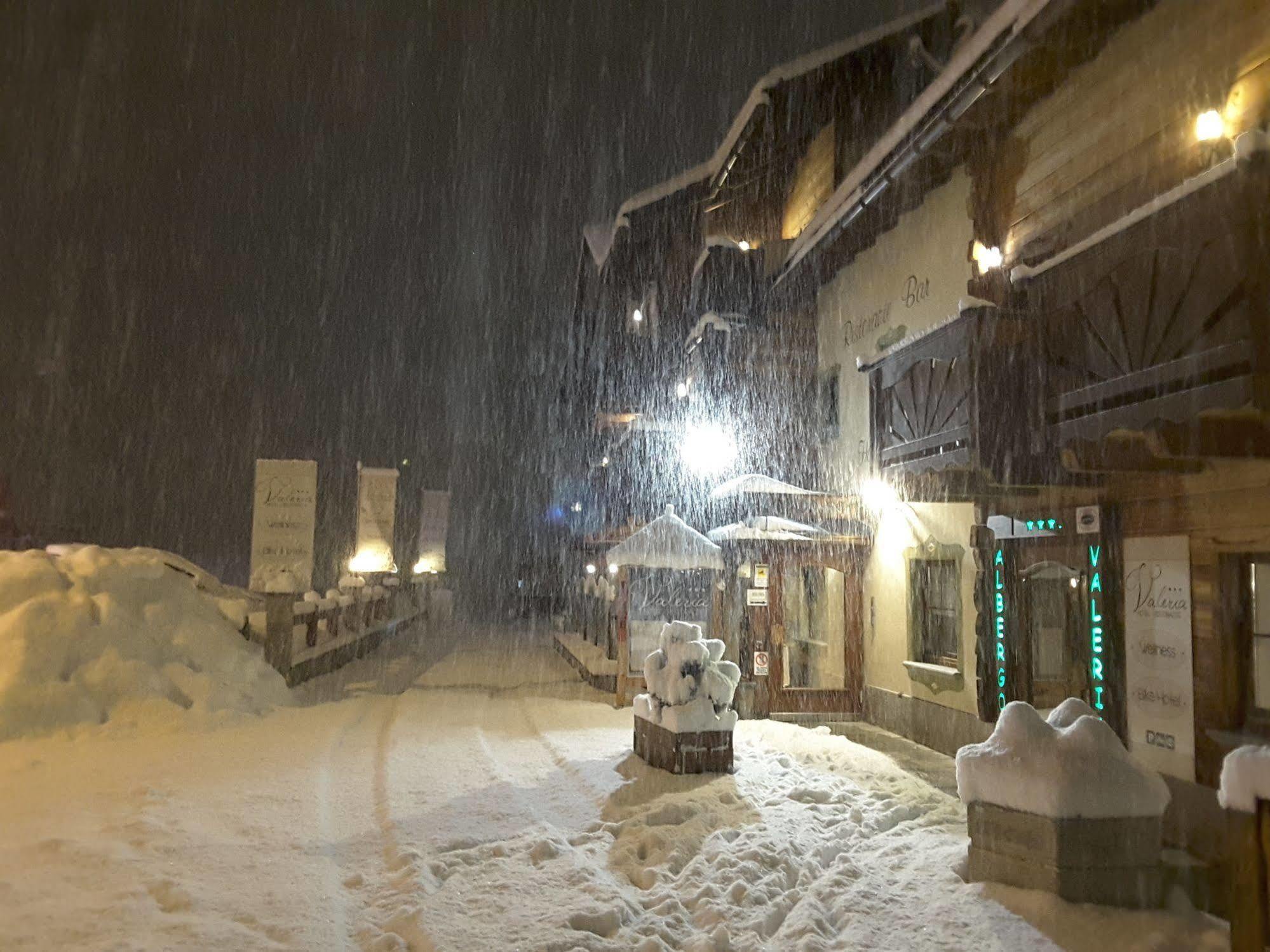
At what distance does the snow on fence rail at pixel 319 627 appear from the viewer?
13.9m

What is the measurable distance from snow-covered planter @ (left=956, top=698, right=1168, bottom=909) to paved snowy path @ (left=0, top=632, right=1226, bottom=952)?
0.65 ft

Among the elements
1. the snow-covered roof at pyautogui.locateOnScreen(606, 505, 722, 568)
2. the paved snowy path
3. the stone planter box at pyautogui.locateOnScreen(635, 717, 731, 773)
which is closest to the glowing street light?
the snow-covered roof at pyautogui.locateOnScreen(606, 505, 722, 568)

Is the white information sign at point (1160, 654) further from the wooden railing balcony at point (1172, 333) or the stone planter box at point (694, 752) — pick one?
the stone planter box at point (694, 752)

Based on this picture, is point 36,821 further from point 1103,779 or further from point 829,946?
point 1103,779

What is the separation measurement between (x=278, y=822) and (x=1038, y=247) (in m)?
9.48

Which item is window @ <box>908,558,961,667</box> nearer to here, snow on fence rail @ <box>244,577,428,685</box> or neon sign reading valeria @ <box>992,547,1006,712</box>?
neon sign reading valeria @ <box>992,547,1006,712</box>

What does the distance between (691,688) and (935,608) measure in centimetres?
464

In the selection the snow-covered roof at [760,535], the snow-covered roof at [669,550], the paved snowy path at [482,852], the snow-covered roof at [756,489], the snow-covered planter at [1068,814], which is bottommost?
the paved snowy path at [482,852]

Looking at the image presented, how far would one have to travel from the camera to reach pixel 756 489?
1381 centimetres

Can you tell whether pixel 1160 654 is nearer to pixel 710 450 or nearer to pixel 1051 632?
pixel 1051 632

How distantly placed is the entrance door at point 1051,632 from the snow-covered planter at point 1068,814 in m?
3.60

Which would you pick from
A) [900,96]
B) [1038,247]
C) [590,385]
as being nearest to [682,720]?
[1038,247]

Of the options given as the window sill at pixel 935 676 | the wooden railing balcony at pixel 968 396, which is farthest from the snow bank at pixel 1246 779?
the window sill at pixel 935 676

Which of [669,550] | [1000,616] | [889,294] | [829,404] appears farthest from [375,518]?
[1000,616]
